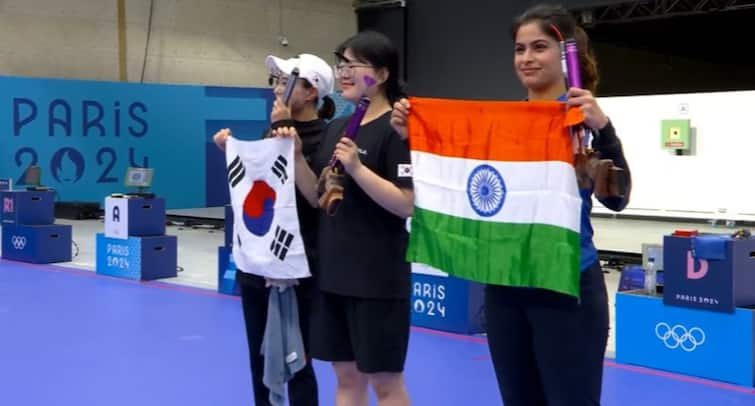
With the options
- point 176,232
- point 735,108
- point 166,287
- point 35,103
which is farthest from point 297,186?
point 35,103

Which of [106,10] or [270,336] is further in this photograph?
[106,10]

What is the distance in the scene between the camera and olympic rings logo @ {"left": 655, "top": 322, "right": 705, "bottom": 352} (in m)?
4.23

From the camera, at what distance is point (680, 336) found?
4.30m

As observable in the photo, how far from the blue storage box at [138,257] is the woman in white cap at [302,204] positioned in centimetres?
460

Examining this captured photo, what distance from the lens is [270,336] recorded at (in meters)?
2.70

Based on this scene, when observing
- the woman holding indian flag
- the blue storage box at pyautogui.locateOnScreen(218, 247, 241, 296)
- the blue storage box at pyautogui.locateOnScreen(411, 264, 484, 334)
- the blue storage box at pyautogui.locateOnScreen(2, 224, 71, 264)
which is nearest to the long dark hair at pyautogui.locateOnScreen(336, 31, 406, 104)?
the woman holding indian flag

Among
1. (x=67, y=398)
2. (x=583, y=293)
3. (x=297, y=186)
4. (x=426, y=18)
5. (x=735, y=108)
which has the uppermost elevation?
(x=426, y=18)

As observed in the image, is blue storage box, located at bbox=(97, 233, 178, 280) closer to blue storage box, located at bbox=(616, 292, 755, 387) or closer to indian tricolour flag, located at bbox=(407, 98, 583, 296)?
blue storage box, located at bbox=(616, 292, 755, 387)

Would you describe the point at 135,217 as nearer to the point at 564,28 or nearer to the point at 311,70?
the point at 311,70

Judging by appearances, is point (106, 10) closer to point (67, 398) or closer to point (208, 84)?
point (208, 84)

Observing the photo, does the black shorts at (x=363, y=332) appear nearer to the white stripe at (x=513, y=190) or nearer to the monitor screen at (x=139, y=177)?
the white stripe at (x=513, y=190)

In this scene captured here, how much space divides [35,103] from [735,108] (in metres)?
8.84

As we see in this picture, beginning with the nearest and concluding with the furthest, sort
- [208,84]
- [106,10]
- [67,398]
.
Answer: [67,398], [106,10], [208,84]

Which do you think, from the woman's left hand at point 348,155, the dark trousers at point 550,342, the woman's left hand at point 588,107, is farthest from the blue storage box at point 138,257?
the woman's left hand at point 588,107
